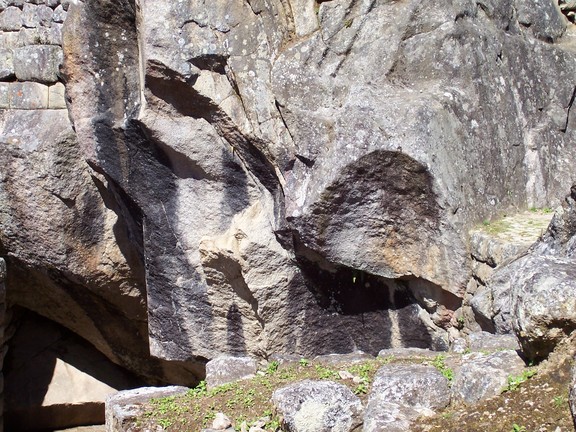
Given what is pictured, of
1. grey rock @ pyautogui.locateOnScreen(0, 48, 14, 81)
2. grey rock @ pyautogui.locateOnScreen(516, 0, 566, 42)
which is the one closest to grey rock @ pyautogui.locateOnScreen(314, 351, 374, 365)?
grey rock @ pyautogui.locateOnScreen(516, 0, 566, 42)

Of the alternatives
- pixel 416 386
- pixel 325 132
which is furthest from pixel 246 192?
pixel 416 386

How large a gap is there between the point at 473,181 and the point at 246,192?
1.79 meters

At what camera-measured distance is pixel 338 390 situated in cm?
362

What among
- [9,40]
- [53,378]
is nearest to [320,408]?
[9,40]

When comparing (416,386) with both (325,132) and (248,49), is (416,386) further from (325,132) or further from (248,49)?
(248,49)

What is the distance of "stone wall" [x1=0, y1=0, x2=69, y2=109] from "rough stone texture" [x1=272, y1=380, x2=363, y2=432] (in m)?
4.34

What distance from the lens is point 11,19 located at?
23.2 ft

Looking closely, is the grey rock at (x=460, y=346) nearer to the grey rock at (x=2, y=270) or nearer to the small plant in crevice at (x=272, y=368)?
the small plant in crevice at (x=272, y=368)

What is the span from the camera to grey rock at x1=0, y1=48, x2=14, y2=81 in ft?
23.4

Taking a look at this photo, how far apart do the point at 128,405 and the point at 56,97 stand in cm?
373

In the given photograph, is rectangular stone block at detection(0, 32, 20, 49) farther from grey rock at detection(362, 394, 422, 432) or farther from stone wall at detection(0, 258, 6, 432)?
grey rock at detection(362, 394, 422, 432)

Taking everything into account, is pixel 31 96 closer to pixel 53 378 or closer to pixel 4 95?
pixel 4 95

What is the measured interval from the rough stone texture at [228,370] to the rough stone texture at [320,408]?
0.88m

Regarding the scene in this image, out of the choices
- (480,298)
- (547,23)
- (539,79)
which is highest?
(547,23)
